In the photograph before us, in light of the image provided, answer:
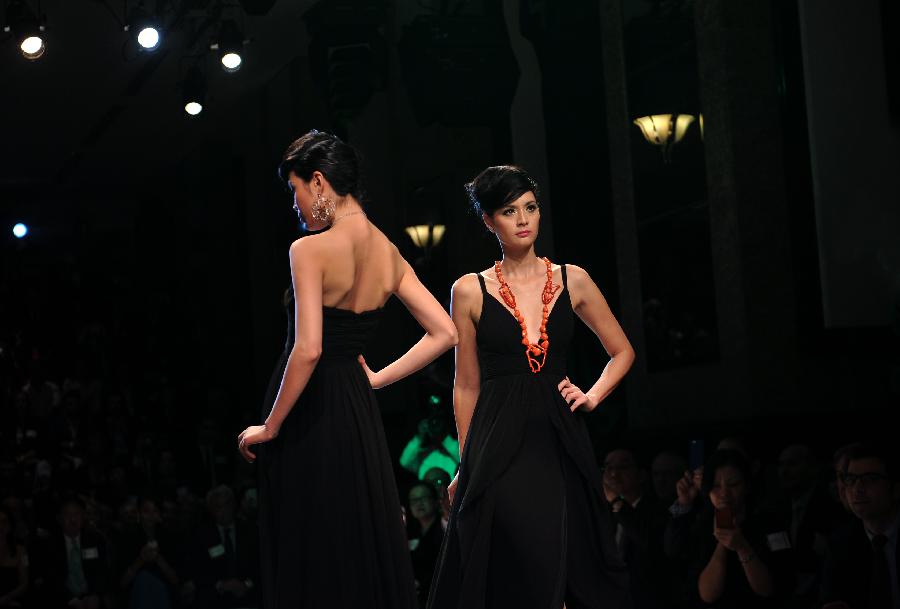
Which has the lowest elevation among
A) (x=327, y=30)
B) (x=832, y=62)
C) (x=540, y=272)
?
(x=540, y=272)

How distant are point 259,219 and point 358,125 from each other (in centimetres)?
338

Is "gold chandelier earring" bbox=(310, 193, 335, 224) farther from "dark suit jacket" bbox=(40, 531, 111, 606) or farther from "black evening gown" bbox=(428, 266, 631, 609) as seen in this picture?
"dark suit jacket" bbox=(40, 531, 111, 606)

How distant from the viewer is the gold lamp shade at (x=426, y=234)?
10.9 metres

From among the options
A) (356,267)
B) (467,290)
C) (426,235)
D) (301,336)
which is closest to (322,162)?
(356,267)

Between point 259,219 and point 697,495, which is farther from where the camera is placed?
point 259,219

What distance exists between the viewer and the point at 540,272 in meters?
4.01

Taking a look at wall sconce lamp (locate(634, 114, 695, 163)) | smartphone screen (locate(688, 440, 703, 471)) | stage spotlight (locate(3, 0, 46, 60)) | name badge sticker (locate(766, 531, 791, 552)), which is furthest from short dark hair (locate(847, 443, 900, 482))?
stage spotlight (locate(3, 0, 46, 60))

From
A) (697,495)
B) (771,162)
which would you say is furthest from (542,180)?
(697,495)

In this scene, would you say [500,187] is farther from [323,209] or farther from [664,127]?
[664,127]

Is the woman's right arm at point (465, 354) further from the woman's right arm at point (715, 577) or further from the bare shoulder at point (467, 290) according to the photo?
the woman's right arm at point (715, 577)

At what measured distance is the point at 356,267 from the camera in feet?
11.4

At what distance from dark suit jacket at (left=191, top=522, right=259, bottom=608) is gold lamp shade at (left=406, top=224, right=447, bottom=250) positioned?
9.65 feet

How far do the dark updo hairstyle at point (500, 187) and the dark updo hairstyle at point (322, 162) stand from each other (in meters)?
0.51

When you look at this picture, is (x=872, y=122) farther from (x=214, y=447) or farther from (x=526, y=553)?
(x=214, y=447)
